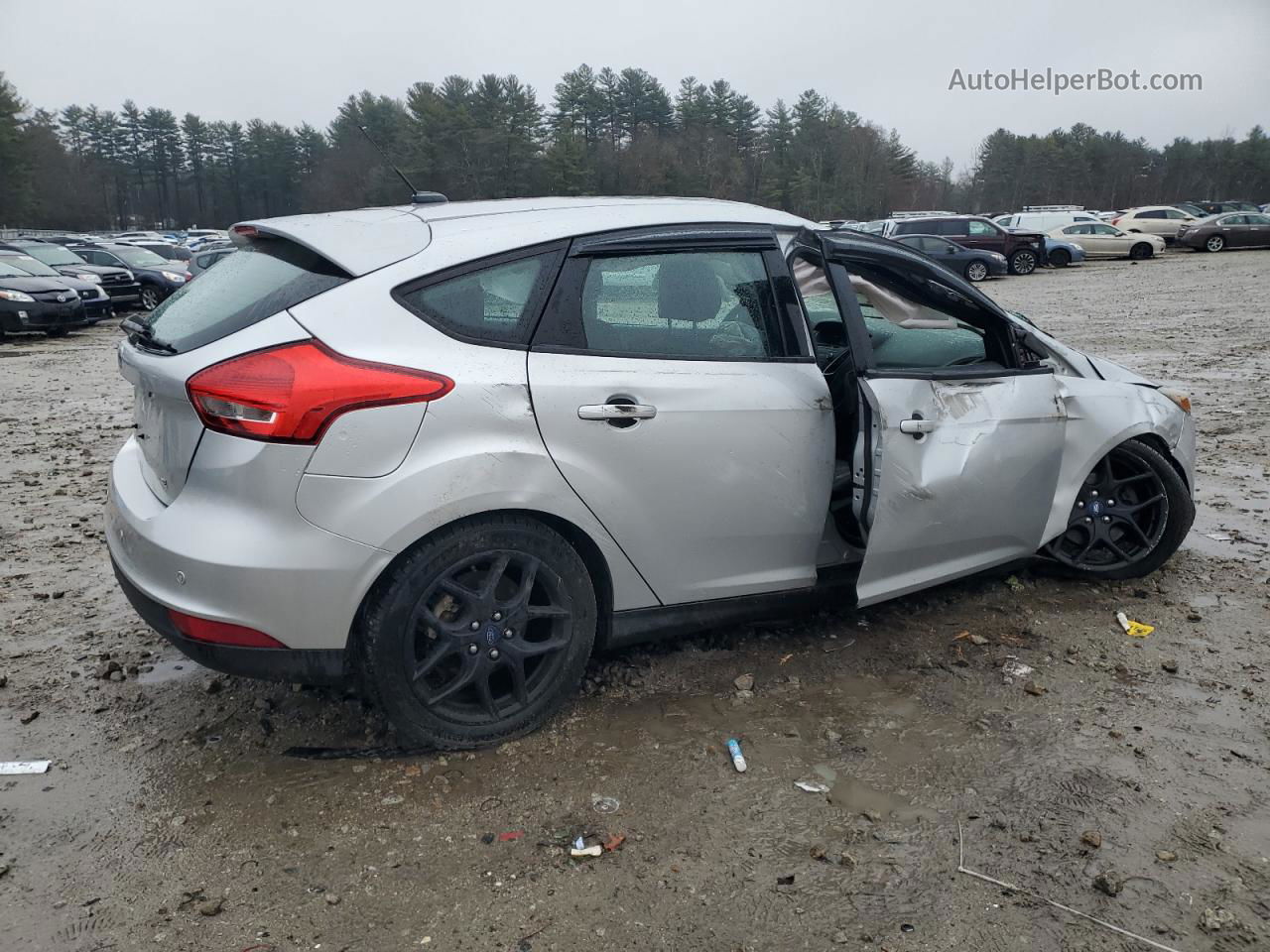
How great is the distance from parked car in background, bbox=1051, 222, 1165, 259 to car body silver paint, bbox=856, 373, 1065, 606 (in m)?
33.7

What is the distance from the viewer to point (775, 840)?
8.83 ft

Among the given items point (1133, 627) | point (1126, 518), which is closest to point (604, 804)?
point (1133, 627)

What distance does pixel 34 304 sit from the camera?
15.9 meters

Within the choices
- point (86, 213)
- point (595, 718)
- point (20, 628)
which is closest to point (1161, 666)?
point (595, 718)

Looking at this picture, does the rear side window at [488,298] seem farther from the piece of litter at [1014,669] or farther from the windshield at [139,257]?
the windshield at [139,257]

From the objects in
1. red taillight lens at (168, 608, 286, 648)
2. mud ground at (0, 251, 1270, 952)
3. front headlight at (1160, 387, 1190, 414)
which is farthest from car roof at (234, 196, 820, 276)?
front headlight at (1160, 387, 1190, 414)

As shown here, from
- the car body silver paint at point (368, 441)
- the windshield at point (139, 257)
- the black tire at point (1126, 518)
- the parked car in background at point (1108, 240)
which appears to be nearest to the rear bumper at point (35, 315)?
the windshield at point (139, 257)

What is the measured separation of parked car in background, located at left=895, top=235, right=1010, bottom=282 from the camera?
26.2 metres

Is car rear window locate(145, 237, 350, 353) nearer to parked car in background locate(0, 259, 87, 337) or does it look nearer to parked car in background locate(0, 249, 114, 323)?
parked car in background locate(0, 259, 87, 337)

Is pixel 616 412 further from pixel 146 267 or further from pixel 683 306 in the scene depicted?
pixel 146 267

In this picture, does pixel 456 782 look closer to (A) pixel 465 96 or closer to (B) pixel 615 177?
(A) pixel 465 96

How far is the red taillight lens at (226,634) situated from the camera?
2.76 m

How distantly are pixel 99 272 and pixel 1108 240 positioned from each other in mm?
31426

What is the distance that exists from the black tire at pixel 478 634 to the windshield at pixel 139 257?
74.7 feet
